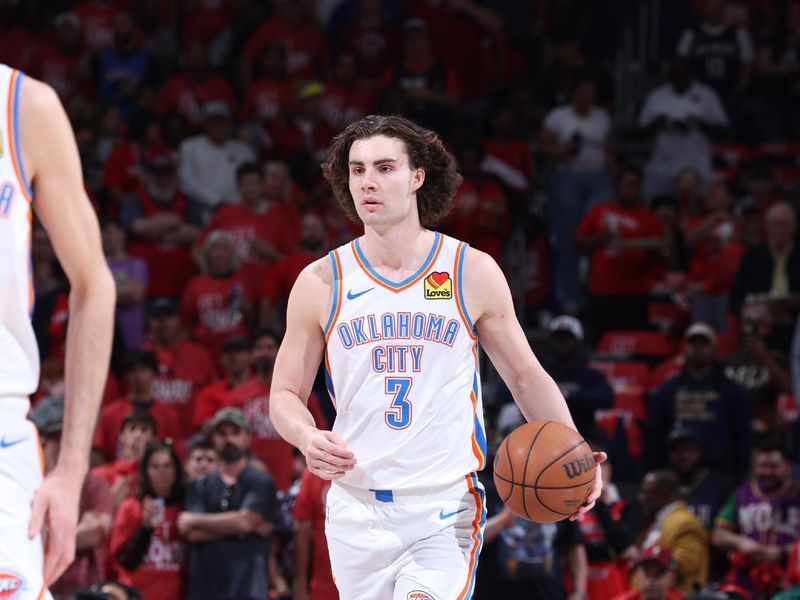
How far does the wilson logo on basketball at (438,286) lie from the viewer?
16.4ft

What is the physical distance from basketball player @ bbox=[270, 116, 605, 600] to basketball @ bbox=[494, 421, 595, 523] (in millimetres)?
129

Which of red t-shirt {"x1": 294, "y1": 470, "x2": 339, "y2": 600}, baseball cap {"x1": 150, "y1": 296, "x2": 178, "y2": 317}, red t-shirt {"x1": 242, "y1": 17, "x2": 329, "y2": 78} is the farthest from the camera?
red t-shirt {"x1": 242, "y1": 17, "x2": 329, "y2": 78}

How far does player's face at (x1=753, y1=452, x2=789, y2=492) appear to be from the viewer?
9727 millimetres

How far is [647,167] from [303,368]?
10.0 meters

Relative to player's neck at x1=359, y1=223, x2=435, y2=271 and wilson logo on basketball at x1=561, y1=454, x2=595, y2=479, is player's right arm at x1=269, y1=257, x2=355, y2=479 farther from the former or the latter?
wilson logo on basketball at x1=561, y1=454, x2=595, y2=479

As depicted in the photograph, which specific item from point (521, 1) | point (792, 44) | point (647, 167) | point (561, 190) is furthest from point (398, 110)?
point (792, 44)

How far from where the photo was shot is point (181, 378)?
37.9ft

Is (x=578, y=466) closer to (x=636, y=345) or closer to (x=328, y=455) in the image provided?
(x=328, y=455)

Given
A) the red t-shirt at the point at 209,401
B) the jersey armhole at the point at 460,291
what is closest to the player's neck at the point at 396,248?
the jersey armhole at the point at 460,291

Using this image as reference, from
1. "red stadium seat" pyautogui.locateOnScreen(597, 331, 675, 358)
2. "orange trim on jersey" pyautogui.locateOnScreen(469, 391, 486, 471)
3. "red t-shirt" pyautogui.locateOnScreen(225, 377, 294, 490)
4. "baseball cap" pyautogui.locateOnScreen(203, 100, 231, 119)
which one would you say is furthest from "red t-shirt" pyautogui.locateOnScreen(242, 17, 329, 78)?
"orange trim on jersey" pyautogui.locateOnScreen(469, 391, 486, 471)

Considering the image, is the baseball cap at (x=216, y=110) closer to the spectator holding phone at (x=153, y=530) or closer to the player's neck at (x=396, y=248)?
the spectator holding phone at (x=153, y=530)

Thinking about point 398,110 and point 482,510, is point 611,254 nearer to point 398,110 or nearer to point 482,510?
point 398,110

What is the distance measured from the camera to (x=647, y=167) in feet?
47.5

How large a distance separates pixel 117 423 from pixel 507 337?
6220mm
